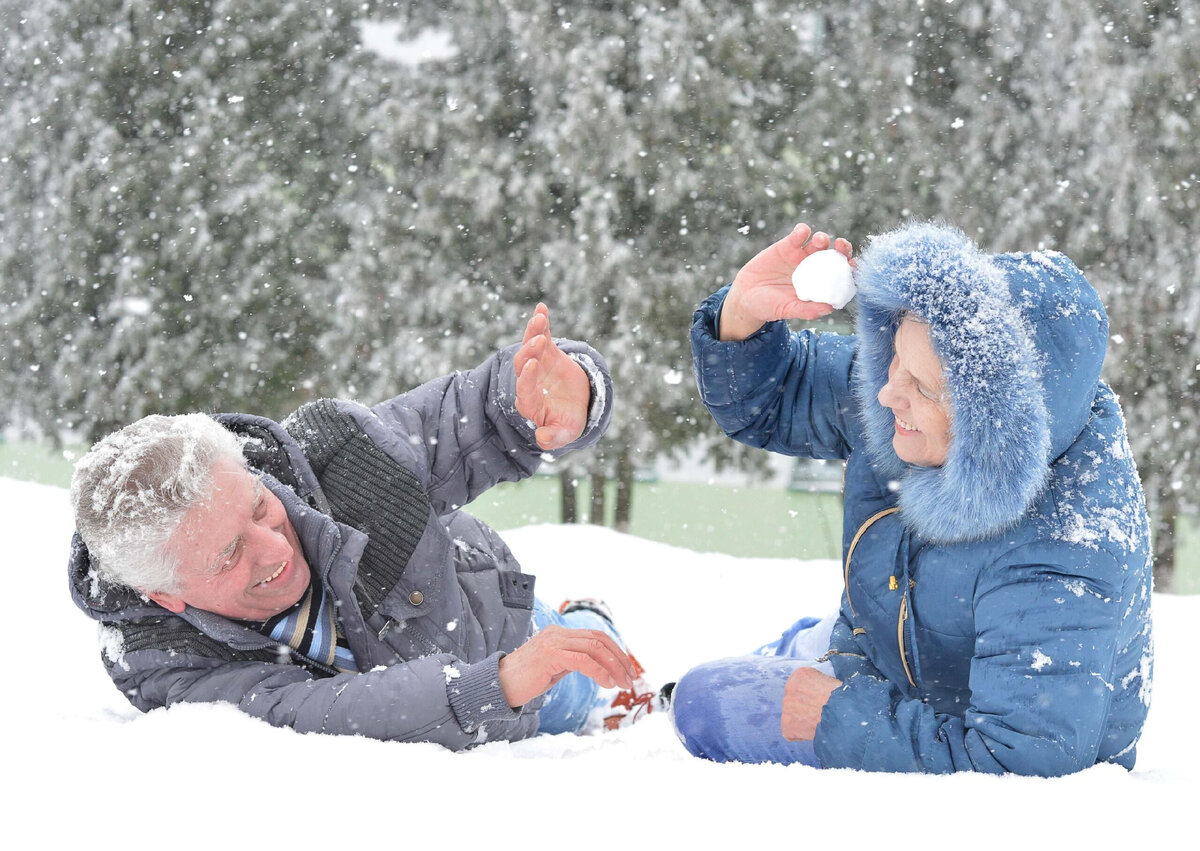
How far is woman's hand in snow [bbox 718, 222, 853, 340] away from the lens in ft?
7.09

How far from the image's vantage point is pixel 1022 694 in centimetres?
169

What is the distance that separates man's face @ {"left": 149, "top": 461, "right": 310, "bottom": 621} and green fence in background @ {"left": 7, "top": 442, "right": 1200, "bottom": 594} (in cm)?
657

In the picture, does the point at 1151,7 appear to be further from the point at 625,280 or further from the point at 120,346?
the point at 120,346

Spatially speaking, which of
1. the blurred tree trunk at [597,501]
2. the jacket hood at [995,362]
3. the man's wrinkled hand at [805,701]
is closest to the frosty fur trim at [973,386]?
the jacket hood at [995,362]

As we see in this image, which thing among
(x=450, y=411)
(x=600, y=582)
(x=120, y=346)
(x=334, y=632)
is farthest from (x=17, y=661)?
(x=120, y=346)

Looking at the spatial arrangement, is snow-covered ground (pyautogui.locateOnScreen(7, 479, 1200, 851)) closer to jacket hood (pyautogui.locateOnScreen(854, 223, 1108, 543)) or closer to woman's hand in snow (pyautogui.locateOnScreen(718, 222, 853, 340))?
jacket hood (pyautogui.locateOnScreen(854, 223, 1108, 543))

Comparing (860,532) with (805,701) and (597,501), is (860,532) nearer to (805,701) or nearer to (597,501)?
(805,701)

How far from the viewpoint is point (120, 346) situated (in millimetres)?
7828

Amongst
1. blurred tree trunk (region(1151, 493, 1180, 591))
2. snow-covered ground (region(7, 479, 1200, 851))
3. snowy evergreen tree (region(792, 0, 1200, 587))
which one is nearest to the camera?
snow-covered ground (region(7, 479, 1200, 851))

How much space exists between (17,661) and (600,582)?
241 cm

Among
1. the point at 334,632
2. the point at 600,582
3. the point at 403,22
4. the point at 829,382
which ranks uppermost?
the point at 403,22

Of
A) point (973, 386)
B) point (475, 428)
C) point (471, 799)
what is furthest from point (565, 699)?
point (973, 386)

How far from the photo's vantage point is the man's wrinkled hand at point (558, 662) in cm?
186

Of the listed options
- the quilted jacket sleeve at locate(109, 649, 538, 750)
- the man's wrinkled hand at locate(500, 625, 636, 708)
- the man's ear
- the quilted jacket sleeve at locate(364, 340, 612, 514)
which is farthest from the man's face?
the man's wrinkled hand at locate(500, 625, 636, 708)
